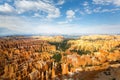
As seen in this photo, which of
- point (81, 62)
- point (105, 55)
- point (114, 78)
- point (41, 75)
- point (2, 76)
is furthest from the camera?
point (105, 55)

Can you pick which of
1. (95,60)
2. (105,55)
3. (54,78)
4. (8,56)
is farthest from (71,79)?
(8,56)

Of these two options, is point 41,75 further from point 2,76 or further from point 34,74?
point 2,76

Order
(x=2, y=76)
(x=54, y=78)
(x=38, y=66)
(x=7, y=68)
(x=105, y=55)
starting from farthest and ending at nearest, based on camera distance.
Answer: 1. (x=105, y=55)
2. (x=38, y=66)
3. (x=7, y=68)
4. (x=2, y=76)
5. (x=54, y=78)

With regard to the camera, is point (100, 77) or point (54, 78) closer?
point (100, 77)

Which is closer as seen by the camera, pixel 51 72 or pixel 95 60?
pixel 51 72

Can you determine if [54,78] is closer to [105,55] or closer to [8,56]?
[105,55]

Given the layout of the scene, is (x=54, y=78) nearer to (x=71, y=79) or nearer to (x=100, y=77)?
(x=71, y=79)

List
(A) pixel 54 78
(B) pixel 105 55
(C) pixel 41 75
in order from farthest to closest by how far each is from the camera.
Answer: (B) pixel 105 55
(C) pixel 41 75
(A) pixel 54 78

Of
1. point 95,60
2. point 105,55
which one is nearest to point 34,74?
point 95,60

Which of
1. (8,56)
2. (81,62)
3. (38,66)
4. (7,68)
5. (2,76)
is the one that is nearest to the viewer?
(2,76)
